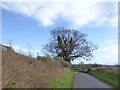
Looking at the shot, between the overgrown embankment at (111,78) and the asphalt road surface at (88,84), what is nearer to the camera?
the asphalt road surface at (88,84)

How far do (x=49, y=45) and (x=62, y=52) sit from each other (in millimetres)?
3643

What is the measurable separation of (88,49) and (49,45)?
9.74 metres

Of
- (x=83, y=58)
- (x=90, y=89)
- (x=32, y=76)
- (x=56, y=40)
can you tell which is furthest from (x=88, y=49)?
(x=32, y=76)

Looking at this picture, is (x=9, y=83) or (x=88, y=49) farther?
(x=88, y=49)

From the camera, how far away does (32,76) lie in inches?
538

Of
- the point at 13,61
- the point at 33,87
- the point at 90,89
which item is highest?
the point at 13,61

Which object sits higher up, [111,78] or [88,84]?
[88,84]

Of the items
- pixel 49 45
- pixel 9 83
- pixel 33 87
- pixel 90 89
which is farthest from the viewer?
pixel 49 45

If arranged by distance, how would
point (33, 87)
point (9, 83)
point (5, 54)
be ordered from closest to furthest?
point (9, 83), point (5, 54), point (33, 87)

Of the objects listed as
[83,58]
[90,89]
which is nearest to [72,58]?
[83,58]

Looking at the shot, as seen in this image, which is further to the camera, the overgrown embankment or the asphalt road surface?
the overgrown embankment

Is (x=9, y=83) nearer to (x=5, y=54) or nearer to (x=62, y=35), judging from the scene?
→ (x=5, y=54)

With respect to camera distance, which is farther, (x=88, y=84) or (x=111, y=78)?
(x=111, y=78)

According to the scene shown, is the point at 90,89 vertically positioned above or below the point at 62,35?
below
